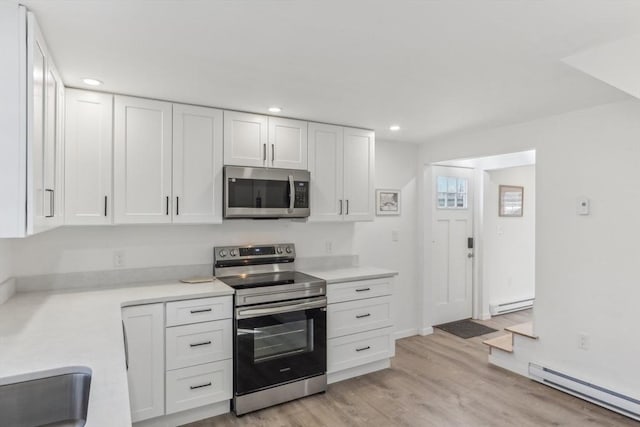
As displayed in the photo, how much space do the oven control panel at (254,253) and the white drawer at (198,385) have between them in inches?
33.4

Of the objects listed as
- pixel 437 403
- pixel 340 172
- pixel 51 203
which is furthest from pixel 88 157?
pixel 437 403

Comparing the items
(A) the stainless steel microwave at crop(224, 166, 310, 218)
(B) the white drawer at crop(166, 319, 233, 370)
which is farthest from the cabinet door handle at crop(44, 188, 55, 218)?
(A) the stainless steel microwave at crop(224, 166, 310, 218)

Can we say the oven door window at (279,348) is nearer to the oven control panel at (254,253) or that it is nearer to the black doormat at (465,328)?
the oven control panel at (254,253)

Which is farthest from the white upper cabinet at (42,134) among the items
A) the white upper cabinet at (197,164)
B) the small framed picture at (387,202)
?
the small framed picture at (387,202)

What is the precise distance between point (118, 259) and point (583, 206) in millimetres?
3618

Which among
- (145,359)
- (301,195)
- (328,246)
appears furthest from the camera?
(328,246)

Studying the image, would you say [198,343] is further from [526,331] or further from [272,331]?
[526,331]

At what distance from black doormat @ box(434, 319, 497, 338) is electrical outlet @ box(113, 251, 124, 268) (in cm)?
362

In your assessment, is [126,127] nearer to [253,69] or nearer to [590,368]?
[253,69]

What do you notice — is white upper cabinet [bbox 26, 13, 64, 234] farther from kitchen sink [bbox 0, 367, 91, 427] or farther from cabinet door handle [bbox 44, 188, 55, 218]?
kitchen sink [bbox 0, 367, 91, 427]

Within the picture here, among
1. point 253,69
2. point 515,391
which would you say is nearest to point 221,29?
point 253,69

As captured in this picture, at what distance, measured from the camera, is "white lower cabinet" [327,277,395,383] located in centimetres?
320

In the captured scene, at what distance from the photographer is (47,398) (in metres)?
1.26

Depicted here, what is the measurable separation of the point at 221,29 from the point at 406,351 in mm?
3508
